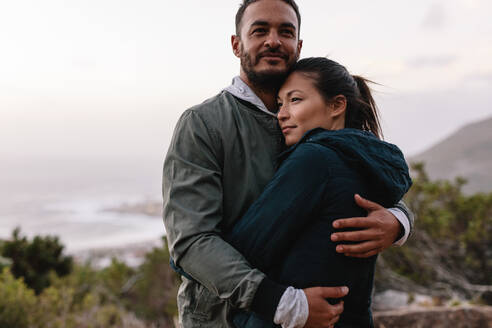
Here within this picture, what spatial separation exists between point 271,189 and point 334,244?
0.29m

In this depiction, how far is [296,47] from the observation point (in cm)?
194

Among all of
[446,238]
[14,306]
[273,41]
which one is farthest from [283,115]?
[446,238]

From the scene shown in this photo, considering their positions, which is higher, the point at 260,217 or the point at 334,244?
the point at 260,217

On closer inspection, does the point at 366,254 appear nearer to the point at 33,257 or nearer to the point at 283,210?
the point at 283,210

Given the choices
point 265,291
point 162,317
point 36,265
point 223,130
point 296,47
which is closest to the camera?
point 265,291

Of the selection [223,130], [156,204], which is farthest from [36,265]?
[156,204]

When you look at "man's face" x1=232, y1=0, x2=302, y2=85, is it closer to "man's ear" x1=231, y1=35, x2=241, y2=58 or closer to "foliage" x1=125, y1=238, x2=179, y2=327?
"man's ear" x1=231, y1=35, x2=241, y2=58

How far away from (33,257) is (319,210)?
870 cm

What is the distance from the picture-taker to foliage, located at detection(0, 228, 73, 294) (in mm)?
8391

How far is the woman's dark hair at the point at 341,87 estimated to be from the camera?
1.72m

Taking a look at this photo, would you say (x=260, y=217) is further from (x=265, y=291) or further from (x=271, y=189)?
(x=265, y=291)

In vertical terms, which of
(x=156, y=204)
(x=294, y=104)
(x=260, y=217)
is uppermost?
(x=294, y=104)

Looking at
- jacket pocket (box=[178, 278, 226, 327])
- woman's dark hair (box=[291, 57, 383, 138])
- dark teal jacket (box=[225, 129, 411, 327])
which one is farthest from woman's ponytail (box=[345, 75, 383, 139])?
jacket pocket (box=[178, 278, 226, 327])

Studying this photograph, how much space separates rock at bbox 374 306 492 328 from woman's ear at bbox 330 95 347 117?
3.09 meters
